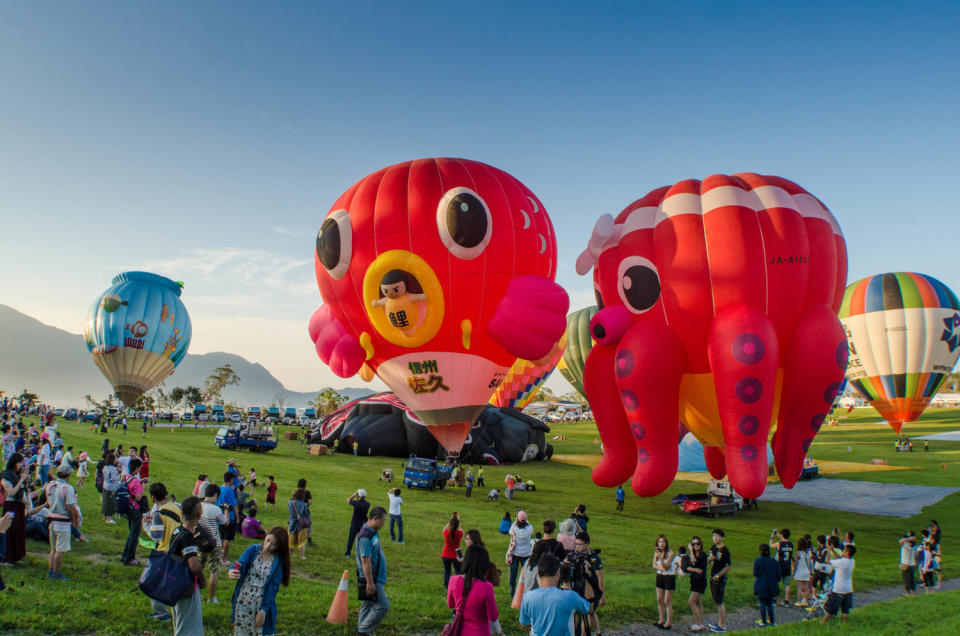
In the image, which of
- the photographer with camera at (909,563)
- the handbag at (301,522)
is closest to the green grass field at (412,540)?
the handbag at (301,522)

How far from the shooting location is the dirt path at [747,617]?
8.42 metres

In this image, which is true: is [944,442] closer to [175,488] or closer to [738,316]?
[738,316]

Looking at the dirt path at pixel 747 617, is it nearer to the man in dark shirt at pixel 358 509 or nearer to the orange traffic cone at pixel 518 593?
the orange traffic cone at pixel 518 593

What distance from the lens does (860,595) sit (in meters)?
11.6

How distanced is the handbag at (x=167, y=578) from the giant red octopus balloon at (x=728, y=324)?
8416 mm

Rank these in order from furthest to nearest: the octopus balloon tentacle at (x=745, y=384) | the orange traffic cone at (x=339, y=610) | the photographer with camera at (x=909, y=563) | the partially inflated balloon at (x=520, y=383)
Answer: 1. the partially inflated balloon at (x=520, y=383)
2. the photographer with camera at (x=909, y=563)
3. the octopus balloon tentacle at (x=745, y=384)
4. the orange traffic cone at (x=339, y=610)

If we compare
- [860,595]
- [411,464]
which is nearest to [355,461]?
[411,464]

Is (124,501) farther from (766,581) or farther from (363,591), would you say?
(766,581)

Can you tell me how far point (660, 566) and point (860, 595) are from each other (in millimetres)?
5997

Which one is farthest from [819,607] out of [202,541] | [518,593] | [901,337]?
[901,337]

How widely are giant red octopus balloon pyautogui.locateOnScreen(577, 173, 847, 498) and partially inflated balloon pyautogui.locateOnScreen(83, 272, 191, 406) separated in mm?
33745

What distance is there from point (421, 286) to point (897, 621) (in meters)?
12.5

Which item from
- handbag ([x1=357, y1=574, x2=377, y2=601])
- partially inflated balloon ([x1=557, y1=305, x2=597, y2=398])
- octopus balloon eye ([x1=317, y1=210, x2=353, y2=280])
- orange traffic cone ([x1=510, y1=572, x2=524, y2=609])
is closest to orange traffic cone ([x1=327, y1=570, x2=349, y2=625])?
handbag ([x1=357, y1=574, x2=377, y2=601])

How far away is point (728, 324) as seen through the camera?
10.8 meters
